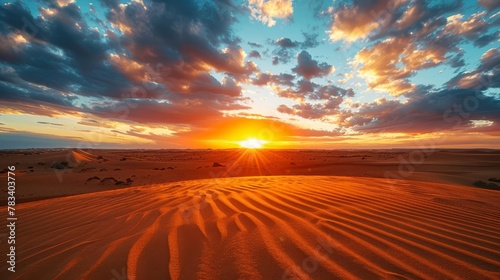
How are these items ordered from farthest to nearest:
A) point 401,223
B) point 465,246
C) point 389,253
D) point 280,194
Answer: point 280,194 → point 401,223 → point 465,246 → point 389,253

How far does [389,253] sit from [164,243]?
220 centimetres

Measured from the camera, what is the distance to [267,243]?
2.46 metres

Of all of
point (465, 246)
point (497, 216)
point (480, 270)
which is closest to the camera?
point (480, 270)

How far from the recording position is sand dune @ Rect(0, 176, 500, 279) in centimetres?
199

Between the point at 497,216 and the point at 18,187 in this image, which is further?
the point at 18,187

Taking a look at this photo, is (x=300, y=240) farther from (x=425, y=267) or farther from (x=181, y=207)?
(x=181, y=207)

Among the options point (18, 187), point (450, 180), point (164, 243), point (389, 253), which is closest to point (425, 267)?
point (389, 253)

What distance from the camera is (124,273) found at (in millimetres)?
2004

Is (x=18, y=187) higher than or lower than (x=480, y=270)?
lower

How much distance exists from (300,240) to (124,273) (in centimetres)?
167

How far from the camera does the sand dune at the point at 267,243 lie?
1989mm

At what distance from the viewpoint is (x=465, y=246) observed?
2395 mm

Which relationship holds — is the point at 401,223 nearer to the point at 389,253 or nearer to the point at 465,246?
the point at 465,246

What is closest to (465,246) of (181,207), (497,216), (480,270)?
(480,270)
